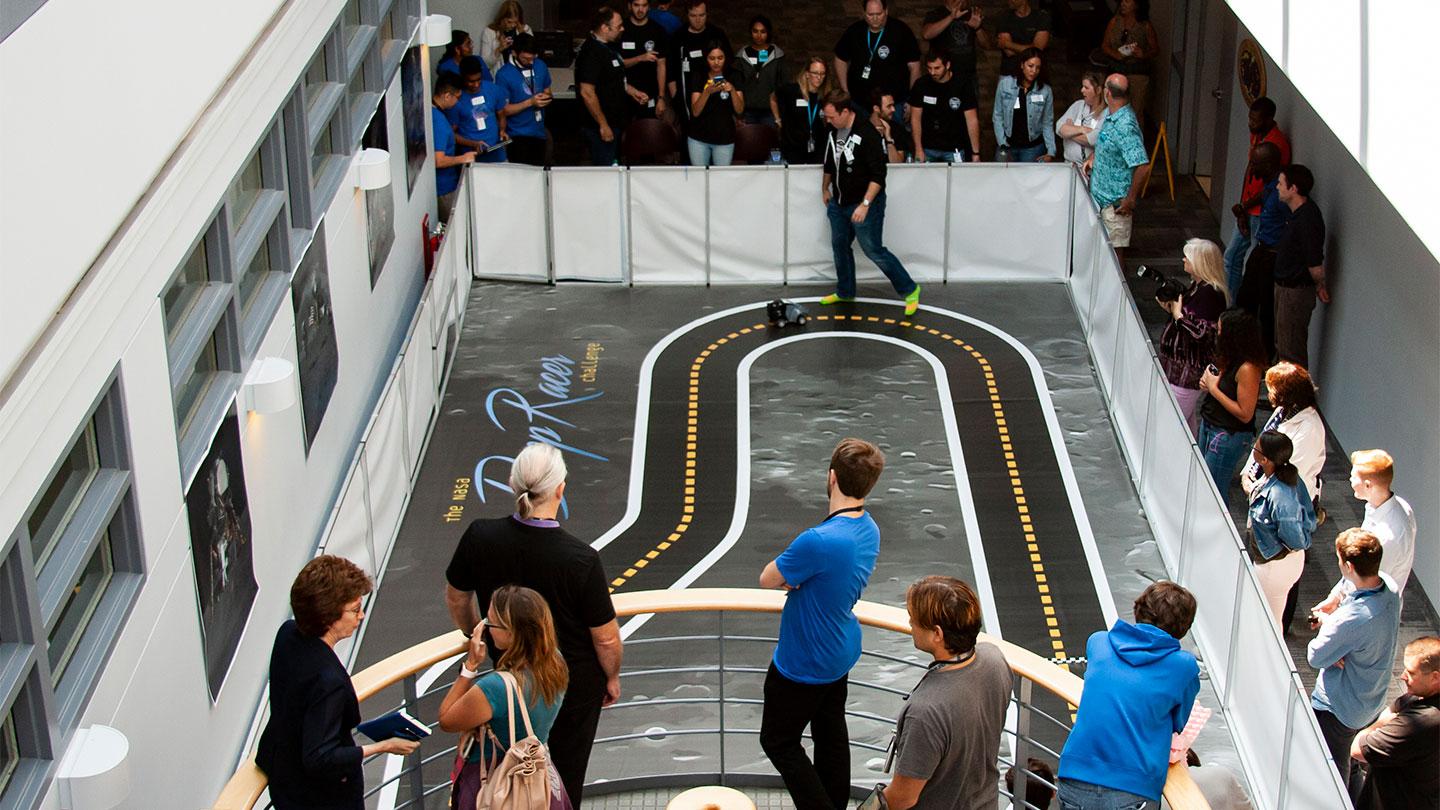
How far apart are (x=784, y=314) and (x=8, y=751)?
10070 millimetres

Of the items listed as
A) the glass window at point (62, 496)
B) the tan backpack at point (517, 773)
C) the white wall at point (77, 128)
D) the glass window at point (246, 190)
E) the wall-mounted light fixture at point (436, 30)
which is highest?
the white wall at point (77, 128)

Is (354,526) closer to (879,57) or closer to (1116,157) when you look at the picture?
(1116,157)

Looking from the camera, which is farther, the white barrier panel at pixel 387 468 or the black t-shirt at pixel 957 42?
the black t-shirt at pixel 957 42

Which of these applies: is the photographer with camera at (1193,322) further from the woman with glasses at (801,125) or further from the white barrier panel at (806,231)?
the woman with glasses at (801,125)

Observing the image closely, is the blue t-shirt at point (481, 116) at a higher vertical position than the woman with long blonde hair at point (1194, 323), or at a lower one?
higher

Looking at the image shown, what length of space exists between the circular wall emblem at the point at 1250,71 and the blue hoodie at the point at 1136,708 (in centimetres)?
1156

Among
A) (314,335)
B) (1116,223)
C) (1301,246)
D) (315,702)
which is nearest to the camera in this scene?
(315,702)

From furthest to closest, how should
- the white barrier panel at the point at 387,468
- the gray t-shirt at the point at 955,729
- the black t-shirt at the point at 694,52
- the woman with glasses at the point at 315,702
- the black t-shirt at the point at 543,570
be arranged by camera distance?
the black t-shirt at the point at 694,52 < the white barrier panel at the point at 387,468 < the black t-shirt at the point at 543,570 < the woman with glasses at the point at 315,702 < the gray t-shirt at the point at 955,729

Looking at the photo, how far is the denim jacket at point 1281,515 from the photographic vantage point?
379 inches

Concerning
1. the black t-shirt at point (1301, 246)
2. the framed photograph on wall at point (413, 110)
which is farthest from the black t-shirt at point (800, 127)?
the black t-shirt at point (1301, 246)

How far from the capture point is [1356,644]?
845 centimetres

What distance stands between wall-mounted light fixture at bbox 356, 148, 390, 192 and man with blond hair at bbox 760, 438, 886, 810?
6.55 meters

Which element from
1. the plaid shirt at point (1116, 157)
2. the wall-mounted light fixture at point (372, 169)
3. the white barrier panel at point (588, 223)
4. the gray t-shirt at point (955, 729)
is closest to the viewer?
the gray t-shirt at point (955, 729)

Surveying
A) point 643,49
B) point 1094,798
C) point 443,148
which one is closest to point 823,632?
point 1094,798
